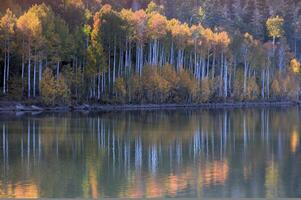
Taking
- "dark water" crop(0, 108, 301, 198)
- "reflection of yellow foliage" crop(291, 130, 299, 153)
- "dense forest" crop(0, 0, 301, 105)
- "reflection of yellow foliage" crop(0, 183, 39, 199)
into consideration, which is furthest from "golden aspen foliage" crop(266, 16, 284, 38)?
"reflection of yellow foliage" crop(0, 183, 39, 199)

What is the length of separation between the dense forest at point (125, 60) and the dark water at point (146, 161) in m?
19.5

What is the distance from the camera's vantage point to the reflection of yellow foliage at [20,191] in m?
15.5

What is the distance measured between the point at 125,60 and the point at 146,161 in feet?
157

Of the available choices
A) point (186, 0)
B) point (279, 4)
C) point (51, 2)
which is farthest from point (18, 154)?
point (279, 4)

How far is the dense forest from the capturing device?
183ft

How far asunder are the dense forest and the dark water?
1953cm

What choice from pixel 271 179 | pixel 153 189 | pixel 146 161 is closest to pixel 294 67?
pixel 146 161

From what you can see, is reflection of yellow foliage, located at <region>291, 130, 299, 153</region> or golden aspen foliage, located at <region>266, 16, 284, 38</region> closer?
reflection of yellow foliage, located at <region>291, 130, 299, 153</region>

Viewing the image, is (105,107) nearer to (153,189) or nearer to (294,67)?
(153,189)

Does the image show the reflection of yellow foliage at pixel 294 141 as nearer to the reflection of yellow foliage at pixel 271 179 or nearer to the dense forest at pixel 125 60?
the reflection of yellow foliage at pixel 271 179

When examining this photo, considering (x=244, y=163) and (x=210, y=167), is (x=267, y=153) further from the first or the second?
(x=210, y=167)

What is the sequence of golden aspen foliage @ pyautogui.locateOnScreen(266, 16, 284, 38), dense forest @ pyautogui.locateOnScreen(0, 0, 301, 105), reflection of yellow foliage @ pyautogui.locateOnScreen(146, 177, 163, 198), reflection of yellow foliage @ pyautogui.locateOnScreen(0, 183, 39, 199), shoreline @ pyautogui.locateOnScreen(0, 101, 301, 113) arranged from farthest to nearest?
golden aspen foliage @ pyautogui.locateOnScreen(266, 16, 284, 38) < dense forest @ pyautogui.locateOnScreen(0, 0, 301, 105) < shoreline @ pyautogui.locateOnScreen(0, 101, 301, 113) < reflection of yellow foliage @ pyautogui.locateOnScreen(146, 177, 163, 198) < reflection of yellow foliage @ pyautogui.locateOnScreen(0, 183, 39, 199)

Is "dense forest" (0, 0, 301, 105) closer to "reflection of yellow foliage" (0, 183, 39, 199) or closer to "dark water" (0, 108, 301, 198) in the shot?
"dark water" (0, 108, 301, 198)

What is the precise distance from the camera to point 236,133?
34.7 meters
